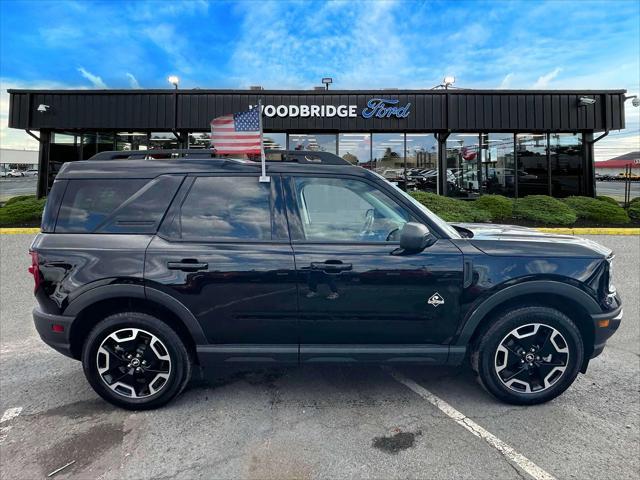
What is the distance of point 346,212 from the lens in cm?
340

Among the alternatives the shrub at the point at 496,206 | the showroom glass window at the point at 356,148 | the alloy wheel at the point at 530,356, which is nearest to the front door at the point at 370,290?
the alloy wheel at the point at 530,356

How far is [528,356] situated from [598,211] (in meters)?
9.49

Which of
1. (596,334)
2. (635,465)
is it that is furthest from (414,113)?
(635,465)

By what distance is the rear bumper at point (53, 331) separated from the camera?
3250 millimetres

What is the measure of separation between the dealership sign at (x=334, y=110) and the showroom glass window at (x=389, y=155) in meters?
1.27

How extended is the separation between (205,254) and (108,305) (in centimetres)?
89

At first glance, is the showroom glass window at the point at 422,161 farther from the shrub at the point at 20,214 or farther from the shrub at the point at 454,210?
the shrub at the point at 20,214

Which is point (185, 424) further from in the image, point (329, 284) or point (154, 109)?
point (154, 109)

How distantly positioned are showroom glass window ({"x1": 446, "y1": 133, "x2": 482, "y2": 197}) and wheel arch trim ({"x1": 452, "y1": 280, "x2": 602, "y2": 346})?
1265 centimetres

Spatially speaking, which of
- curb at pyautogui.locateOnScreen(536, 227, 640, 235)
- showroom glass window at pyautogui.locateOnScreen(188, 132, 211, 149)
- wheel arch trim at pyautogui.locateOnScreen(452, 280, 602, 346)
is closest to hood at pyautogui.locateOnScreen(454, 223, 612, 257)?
wheel arch trim at pyautogui.locateOnScreen(452, 280, 602, 346)

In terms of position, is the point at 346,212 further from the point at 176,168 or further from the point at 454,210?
the point at 454,210

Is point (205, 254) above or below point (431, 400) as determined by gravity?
above

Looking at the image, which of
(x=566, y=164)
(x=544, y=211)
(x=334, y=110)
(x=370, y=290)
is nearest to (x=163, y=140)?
(x=334, y=110)

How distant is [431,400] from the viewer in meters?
3.48
